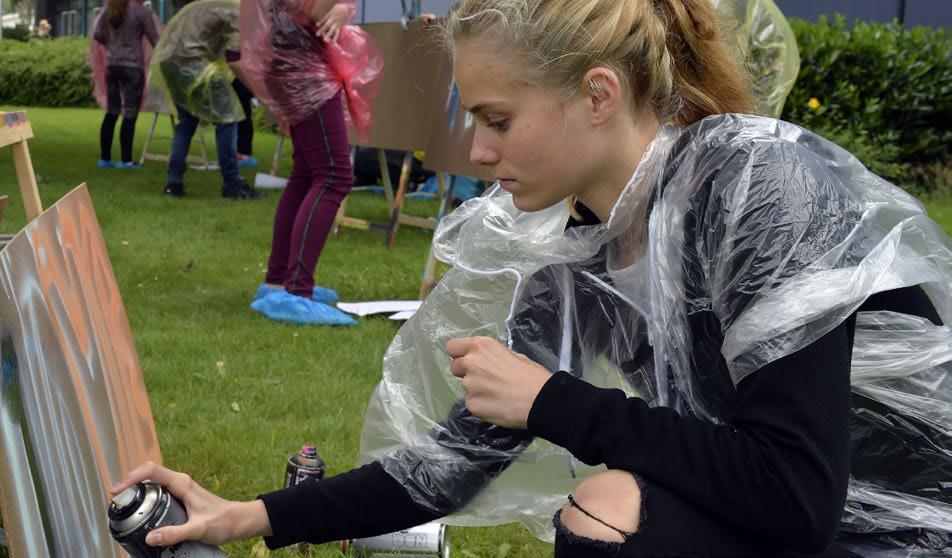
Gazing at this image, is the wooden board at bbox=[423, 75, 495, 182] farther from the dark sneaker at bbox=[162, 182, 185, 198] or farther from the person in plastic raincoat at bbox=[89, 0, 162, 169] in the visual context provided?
the person in plastic raincoat at bbox=[89, 0, 162, 169]

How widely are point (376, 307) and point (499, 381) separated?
328 centimetres

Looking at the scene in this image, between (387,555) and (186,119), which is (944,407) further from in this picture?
(186,119)

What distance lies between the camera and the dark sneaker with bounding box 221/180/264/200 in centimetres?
839

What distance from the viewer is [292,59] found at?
467cm

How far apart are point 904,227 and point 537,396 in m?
0.59

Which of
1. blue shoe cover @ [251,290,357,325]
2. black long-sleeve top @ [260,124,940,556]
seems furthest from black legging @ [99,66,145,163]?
black long-sleeve top @ [260,124,940,556]

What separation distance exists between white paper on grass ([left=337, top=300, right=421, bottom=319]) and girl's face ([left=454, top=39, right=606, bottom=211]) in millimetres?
3044

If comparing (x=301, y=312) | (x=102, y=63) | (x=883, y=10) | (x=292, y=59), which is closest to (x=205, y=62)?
(x=102, y=63)

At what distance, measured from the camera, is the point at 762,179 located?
5.13ft

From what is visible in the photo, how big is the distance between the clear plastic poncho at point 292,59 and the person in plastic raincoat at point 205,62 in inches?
132

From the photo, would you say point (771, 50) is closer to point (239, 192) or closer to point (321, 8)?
point (321, 8)

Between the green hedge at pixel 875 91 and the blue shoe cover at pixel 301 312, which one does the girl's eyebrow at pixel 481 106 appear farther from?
the green hedge at pixel 875 91

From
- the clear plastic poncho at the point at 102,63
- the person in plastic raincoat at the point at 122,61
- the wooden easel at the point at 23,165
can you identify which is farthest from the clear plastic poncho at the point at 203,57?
the wooden easel at the point at 23,165

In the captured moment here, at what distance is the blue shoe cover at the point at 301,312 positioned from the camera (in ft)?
14.9
